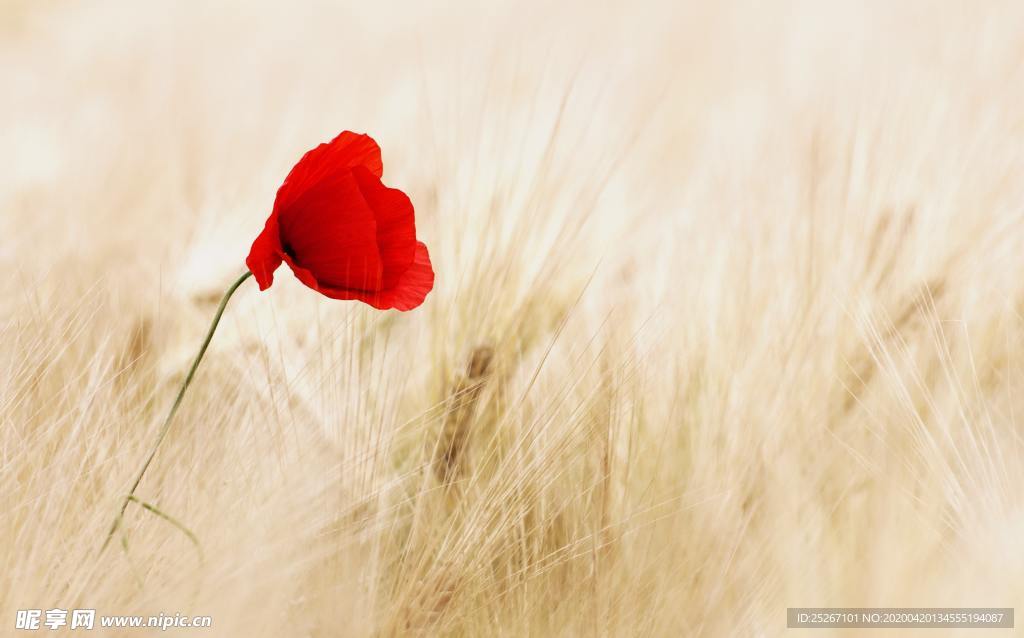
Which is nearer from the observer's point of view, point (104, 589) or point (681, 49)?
point (104, 589)

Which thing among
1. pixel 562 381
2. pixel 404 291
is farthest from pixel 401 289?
pixel 562 381

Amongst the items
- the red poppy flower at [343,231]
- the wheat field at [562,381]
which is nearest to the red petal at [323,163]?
the red poppy flower at [343,231]

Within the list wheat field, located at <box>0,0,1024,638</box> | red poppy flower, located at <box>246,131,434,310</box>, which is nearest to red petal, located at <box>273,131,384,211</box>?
red poppy flower, located at <box>246,131,434,310</box>

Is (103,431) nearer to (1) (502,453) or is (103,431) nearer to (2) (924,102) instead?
(1) (502,453)

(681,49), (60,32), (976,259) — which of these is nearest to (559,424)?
(976,259)

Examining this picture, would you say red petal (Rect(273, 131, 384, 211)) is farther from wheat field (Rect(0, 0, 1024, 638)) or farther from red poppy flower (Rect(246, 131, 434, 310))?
wheat field (Rect(0, 0, 1024, 638))

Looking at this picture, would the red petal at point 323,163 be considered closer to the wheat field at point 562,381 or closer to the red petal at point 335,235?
the red petal at point 335,235
